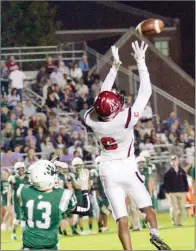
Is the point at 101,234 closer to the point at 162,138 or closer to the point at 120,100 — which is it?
the point at 162,138

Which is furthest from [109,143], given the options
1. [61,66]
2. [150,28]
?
[61,66]

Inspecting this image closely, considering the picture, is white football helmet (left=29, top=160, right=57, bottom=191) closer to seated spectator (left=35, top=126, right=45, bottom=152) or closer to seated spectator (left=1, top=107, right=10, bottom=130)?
seated spectator (left=35, top=126, right=45, bottom=152)

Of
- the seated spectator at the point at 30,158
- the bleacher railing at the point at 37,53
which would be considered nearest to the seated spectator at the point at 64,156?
the seated spectator at the point at 30,158

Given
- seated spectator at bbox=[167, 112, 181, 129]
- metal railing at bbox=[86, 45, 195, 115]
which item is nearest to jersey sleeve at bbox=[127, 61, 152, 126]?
seated spectator at bbox=[167, 112, 181, 129]

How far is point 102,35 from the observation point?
21078 mm

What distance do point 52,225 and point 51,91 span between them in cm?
1182

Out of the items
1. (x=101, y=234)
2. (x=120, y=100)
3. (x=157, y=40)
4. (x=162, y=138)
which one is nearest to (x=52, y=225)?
(x=120, y=100)

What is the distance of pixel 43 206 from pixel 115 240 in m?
7.00

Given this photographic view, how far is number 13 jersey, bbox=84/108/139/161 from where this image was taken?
8.61 metres

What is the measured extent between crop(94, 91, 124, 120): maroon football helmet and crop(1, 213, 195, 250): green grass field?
14.8 feet

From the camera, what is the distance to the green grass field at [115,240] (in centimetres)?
1320

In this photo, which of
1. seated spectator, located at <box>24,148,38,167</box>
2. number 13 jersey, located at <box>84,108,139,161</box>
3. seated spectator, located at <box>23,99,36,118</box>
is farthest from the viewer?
seated spectator, located at <box>23,99,36,118</box>

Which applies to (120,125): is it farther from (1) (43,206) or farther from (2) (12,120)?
(2) (12,120)

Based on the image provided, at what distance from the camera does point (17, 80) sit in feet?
62.6
